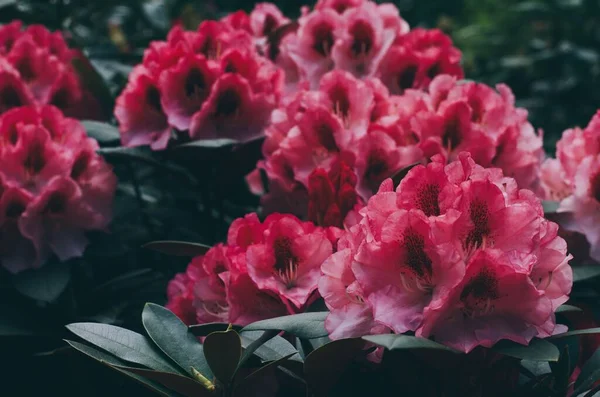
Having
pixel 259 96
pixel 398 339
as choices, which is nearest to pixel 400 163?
pixel 259 96

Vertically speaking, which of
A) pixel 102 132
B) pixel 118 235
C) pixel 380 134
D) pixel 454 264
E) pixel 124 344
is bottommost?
pixel 118 235

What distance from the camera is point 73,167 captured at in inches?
56.4

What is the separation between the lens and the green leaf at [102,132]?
1563 millimetres

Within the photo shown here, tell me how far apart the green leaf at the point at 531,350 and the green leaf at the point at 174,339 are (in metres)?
0.35

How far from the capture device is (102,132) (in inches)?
62.1

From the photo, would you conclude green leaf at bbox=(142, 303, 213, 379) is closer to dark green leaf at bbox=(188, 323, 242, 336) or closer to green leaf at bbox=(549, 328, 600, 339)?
dark green leaf at bbox=(188, 323, 242, 336)

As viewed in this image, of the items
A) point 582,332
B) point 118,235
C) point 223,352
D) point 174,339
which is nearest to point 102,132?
point 118,235

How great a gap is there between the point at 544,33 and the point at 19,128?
294 cm

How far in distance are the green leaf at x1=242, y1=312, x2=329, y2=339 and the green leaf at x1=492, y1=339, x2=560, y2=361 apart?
196 mm

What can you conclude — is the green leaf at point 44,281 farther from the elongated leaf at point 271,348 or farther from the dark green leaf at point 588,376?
the dark green leaf at point 588,376

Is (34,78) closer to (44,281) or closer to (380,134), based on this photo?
(44,281)

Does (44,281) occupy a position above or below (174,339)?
below

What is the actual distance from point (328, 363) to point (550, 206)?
1.93 ft

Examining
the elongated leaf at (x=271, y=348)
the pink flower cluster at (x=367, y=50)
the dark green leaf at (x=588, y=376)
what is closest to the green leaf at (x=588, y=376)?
the dark green leaf at (x=588, y=376)
